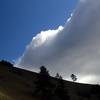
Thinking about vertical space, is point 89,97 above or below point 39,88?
above

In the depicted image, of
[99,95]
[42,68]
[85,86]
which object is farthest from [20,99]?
[85,86]

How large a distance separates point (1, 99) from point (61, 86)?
1302 inches

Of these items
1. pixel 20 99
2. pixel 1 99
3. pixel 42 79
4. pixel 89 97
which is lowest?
pixel 1 99

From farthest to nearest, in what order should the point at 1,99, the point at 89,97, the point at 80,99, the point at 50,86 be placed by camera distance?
the point at 89,97, the point at 80,99, the point at 50,86, the point at 1,99

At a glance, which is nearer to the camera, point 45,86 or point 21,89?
point 45,86

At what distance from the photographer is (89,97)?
419 feet

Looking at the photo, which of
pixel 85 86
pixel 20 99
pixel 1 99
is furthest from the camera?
pixel 85 86

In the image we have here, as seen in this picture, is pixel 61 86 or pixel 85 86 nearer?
pixel 61 86

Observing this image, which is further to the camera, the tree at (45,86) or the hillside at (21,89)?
the tree at (45,86)

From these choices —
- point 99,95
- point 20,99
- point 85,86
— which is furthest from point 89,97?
point 20,99

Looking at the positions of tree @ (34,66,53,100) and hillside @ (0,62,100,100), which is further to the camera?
tree @ (34,66,53,100)

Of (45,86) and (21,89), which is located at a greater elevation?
(21,89)

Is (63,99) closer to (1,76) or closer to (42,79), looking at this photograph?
(42,79)

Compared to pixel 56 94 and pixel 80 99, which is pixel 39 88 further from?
pixel 80 99
